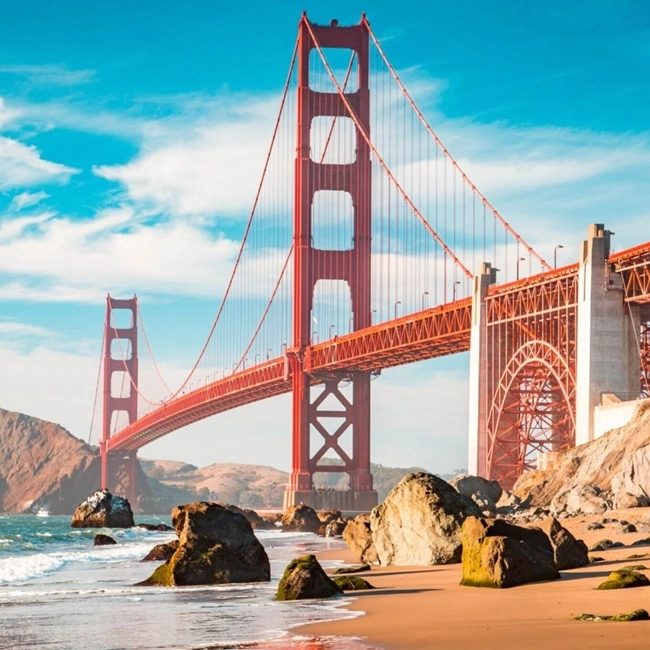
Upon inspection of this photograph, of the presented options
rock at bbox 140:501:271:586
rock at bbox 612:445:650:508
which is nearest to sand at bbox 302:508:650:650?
rock at bbox 140:501:271:586

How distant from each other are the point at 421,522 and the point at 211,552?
3244mm

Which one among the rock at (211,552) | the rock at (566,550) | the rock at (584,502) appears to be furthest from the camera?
the rock at (584,502)

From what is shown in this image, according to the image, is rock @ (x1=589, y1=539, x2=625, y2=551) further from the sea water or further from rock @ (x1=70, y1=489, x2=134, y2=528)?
rock @ (x1=70, y1=489, x2=134, y2=528)

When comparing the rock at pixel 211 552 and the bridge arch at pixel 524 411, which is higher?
the bridge arch at pixel 524 411

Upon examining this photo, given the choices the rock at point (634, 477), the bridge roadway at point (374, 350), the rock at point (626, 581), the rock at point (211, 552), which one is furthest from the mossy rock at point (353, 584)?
the bridge roadway at point (374, 350)

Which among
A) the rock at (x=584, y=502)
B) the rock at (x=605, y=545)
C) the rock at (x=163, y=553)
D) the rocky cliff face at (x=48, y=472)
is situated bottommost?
the rock at (x=163, y=553)

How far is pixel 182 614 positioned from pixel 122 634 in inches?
76.6

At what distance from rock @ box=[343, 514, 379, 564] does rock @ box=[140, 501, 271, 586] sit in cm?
227

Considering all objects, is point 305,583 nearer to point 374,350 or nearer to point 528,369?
point 528,369

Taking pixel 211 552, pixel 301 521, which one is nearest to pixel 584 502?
pixel 211 552

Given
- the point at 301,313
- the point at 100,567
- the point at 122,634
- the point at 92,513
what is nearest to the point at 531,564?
the point at 122,634

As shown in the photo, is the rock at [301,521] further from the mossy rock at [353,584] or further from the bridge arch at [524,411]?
the mossy rock at [353,584]

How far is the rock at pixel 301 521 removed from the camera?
55844 millimetres

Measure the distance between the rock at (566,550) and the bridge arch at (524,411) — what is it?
29.9m
